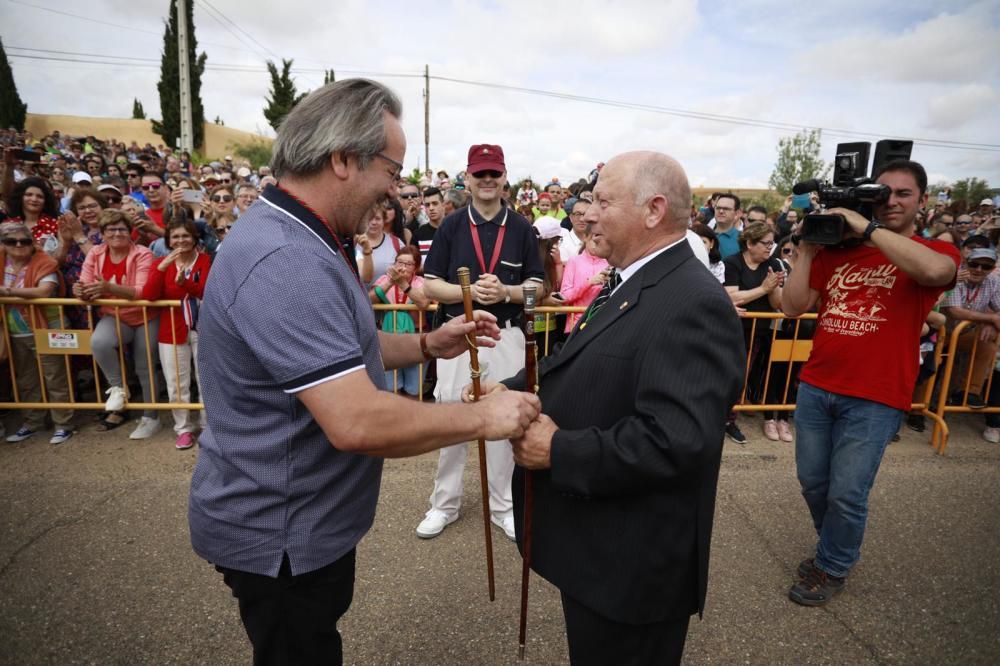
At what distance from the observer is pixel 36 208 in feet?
19.9

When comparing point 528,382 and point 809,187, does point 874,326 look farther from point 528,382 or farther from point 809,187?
point 528,382

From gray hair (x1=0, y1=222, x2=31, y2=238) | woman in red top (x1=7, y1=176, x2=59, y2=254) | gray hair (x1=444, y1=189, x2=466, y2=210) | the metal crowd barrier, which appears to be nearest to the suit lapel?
the metal crowd barrier

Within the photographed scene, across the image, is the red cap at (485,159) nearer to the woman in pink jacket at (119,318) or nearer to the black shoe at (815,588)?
the black shoe at (815,588)

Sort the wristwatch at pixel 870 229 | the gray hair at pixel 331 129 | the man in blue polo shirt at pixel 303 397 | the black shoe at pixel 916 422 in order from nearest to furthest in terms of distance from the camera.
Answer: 1. the man in blue polo shirt at pixel 303 397
2. the gray hair at pixel 331 129
3. the wristwatch at pixel 870 229
4. the black shoe at pixel 916 422

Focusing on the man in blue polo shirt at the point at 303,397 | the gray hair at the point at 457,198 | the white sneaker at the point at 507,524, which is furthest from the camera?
the gray hair at the point at 457,198

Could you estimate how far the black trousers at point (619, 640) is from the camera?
1.81 m

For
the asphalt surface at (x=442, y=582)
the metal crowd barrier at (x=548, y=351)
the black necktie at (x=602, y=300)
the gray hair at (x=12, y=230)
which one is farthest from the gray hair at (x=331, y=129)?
the gray hair at (x=12, y=230)

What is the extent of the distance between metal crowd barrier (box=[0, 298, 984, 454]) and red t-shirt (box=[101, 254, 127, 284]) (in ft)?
0.89

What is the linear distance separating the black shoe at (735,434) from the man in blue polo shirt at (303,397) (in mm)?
4373

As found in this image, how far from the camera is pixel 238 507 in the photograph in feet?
5.45

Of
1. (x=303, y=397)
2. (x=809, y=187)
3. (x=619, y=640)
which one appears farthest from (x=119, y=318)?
(x=809, y=187)

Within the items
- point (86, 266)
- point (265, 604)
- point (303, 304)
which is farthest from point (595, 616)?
point (86, 266)

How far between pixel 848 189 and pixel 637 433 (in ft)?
7.20

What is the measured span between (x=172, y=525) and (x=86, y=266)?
9.63 ft
